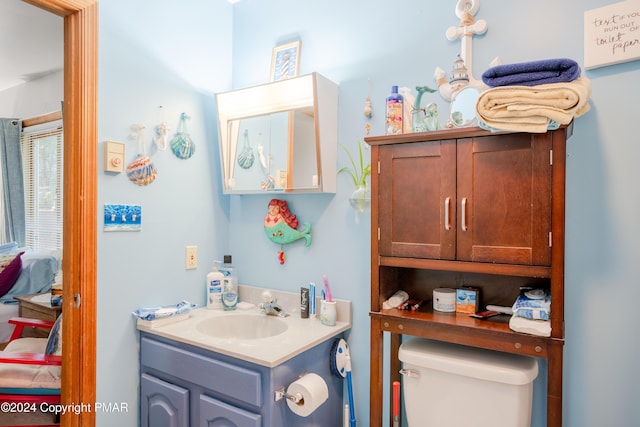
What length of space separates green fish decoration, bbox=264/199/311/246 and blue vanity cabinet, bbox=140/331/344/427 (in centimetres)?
53

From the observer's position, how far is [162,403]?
65.7 inches

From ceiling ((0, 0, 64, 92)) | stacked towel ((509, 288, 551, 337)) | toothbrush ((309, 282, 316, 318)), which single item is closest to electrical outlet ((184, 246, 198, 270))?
toothbrush ((309, 282, 316, 318))

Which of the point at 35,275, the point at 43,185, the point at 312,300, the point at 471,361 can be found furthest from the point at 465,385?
the point at 43,185

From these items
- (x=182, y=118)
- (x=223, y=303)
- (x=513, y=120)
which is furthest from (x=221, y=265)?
(x=513, y=120)

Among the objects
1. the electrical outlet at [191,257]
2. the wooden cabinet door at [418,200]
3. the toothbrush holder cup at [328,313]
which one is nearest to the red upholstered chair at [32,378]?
the electrical outlet at [191,257]

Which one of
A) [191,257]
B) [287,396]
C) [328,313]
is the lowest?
[287,396]

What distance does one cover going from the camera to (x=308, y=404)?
1386mm

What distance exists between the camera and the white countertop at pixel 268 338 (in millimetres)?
1408

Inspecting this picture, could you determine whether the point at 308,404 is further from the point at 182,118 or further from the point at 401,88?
the point at 182,118

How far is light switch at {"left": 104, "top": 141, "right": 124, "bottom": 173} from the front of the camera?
5.36 ft

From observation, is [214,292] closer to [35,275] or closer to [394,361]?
[394,361]

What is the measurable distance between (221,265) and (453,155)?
1.41 metres

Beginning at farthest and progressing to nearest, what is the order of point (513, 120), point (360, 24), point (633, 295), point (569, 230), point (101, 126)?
1. point (360, 24)
2. point (101, 126)
3. point (569, 230)
4. point (633, 295)
5. point (513, 120)

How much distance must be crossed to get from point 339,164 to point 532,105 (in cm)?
91
